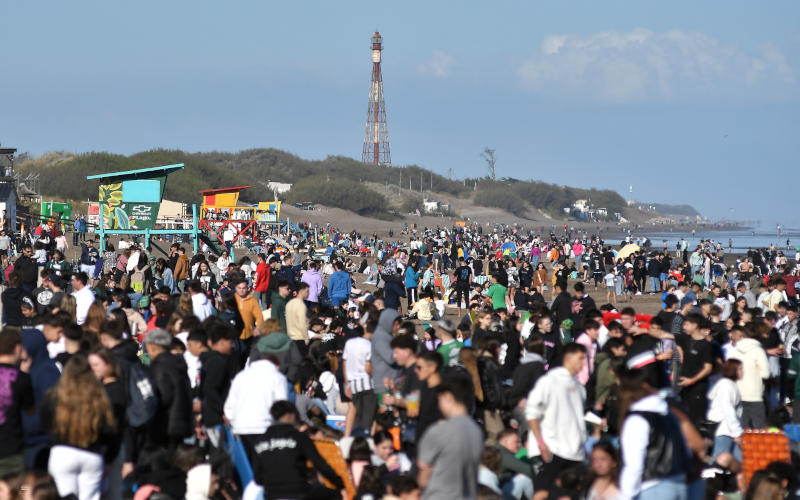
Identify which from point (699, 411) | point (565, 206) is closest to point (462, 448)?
point (699, 411)

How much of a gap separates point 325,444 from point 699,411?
12.6 ft

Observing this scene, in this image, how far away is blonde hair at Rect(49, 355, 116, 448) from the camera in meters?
6.60

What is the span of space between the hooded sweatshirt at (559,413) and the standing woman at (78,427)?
3.11 metres

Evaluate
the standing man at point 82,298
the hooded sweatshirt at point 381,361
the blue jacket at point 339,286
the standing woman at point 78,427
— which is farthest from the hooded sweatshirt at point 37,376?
the blue jacket at point 339,286

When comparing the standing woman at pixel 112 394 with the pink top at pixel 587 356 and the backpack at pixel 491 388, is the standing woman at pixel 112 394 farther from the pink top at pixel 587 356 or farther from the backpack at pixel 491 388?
the pink top at pixel 587 356

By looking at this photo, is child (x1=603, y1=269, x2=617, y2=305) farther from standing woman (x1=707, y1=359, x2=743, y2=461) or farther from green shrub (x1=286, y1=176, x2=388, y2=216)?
green shrub (x1=286, y1=176, x2=388, y2=216)

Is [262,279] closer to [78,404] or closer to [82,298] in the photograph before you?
[82,298]

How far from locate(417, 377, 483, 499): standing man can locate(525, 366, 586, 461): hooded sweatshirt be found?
4.72 feet

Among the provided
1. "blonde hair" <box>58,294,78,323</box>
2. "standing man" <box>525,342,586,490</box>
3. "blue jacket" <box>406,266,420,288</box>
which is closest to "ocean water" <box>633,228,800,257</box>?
"blue jacket" <box>406,266,420,288</box>

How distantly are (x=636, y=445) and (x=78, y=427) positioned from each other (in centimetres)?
356

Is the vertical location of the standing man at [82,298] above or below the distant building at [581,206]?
below

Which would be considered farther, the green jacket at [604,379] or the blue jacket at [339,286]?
the blue jacket at [339,286]

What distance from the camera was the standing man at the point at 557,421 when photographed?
25.1ft

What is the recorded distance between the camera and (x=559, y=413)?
7.66 meters
